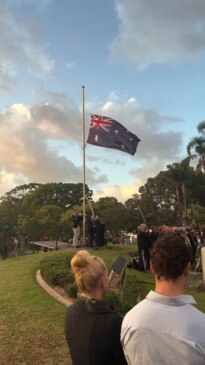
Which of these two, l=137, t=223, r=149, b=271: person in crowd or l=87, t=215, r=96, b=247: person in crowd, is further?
l=87, t=215, r=96, b=247: person in crowd

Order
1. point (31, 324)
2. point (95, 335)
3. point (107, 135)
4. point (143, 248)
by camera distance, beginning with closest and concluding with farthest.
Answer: point (95, 335)
point (31, 324)
point (143, 248)
point (107, 135)

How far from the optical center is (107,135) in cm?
2159

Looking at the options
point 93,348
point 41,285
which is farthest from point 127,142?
point 93,348

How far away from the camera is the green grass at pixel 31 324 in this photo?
673 centimetres

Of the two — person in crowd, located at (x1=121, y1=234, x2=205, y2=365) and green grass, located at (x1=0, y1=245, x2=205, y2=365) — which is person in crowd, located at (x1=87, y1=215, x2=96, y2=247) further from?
person in crowd, located at (x1=121, y1=234, x2=205, y2=365)

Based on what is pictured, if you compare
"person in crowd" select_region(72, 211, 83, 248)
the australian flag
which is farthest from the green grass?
the australian flag

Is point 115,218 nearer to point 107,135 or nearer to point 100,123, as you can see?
point 107,135

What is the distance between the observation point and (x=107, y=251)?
20.1 m

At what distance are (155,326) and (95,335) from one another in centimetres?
90

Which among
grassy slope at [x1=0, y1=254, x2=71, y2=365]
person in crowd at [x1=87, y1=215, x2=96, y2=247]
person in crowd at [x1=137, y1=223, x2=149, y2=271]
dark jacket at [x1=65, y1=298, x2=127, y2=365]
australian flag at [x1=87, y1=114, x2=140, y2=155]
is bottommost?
grassy slope at [x1=0, y1=254, x2=71, y2=365]

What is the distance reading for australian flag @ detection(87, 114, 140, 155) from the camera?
21531 mm

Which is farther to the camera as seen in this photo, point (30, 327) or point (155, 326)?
point (30, 327)

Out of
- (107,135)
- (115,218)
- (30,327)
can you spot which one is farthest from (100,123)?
(115,218)

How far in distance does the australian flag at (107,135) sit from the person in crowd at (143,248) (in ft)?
21.2
